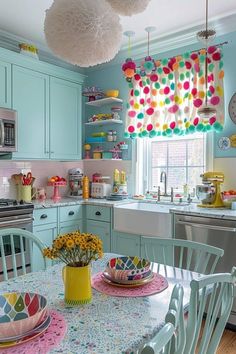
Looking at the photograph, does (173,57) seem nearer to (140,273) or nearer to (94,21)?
(94,21)

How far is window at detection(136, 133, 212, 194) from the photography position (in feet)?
11.2

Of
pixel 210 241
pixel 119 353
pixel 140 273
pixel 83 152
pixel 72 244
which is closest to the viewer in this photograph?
pixel 119 353

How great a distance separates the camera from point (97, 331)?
993 millimetres

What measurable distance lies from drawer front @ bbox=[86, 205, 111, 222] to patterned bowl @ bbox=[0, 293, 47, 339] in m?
2.26

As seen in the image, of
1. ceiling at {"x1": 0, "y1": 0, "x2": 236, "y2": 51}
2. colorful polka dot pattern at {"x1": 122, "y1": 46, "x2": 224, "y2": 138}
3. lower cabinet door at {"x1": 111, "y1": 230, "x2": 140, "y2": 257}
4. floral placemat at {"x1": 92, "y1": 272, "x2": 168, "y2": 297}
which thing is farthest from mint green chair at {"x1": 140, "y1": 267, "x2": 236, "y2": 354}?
ceiling at {"x1": 0, "y1": 0, "x2": 236, "y2": 51}

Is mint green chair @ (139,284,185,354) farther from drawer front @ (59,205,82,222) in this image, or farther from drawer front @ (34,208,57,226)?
drawer front @ (59,205,82,222)

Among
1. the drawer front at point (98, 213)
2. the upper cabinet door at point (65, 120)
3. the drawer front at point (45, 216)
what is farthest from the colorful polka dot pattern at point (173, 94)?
the drawer front at point (45, 216)

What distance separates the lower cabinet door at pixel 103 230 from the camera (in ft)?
11.1

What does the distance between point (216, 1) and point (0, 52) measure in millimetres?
2060

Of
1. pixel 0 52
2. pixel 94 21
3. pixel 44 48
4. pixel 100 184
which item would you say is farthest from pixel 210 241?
pixel 44 48

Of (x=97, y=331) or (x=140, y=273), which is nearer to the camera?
(x=97, y=331)

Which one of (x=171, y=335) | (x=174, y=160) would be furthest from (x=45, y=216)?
(x=171, y=335)

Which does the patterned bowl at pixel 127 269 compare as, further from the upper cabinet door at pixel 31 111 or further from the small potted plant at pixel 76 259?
the upper cabinet door at pixel 31 111

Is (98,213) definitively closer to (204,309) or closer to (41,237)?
(41,237)
